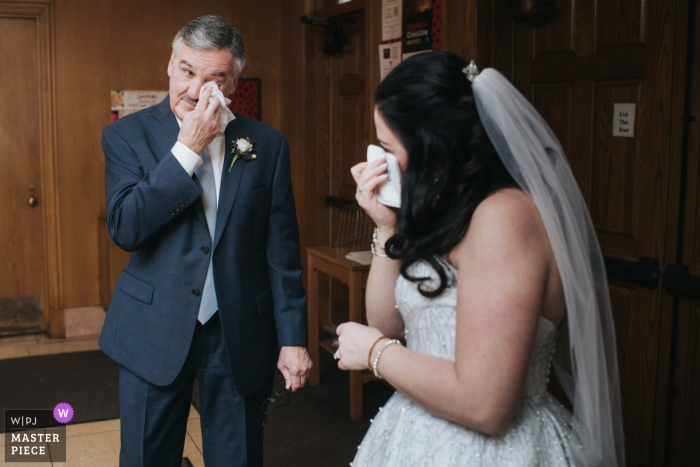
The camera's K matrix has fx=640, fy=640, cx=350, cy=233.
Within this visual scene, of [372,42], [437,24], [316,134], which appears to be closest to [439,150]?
[437,24]

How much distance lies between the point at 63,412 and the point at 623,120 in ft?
10.2

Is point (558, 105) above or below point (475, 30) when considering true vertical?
below

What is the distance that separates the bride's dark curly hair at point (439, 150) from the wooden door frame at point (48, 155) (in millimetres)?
4144

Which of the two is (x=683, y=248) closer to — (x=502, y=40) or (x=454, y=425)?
(x=502, y=40)

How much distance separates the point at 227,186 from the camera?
1.76 meters

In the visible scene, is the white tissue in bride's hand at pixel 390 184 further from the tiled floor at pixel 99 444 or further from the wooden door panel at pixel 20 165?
the wooden door panel at pixel 20 165

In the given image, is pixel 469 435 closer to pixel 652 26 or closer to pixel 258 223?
pixel 258 223

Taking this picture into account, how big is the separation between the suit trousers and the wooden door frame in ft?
11.0

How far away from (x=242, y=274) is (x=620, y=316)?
1.63 m

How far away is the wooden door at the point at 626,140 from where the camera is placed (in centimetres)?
238

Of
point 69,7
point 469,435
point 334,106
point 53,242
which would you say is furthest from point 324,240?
point 469,435

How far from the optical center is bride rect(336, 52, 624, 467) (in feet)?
Result: 3.47

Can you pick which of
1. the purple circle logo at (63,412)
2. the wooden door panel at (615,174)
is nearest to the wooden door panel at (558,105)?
the wooden door panel at (615,174)

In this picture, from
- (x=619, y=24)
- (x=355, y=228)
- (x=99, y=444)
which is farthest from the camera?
(x=355, y=228)
